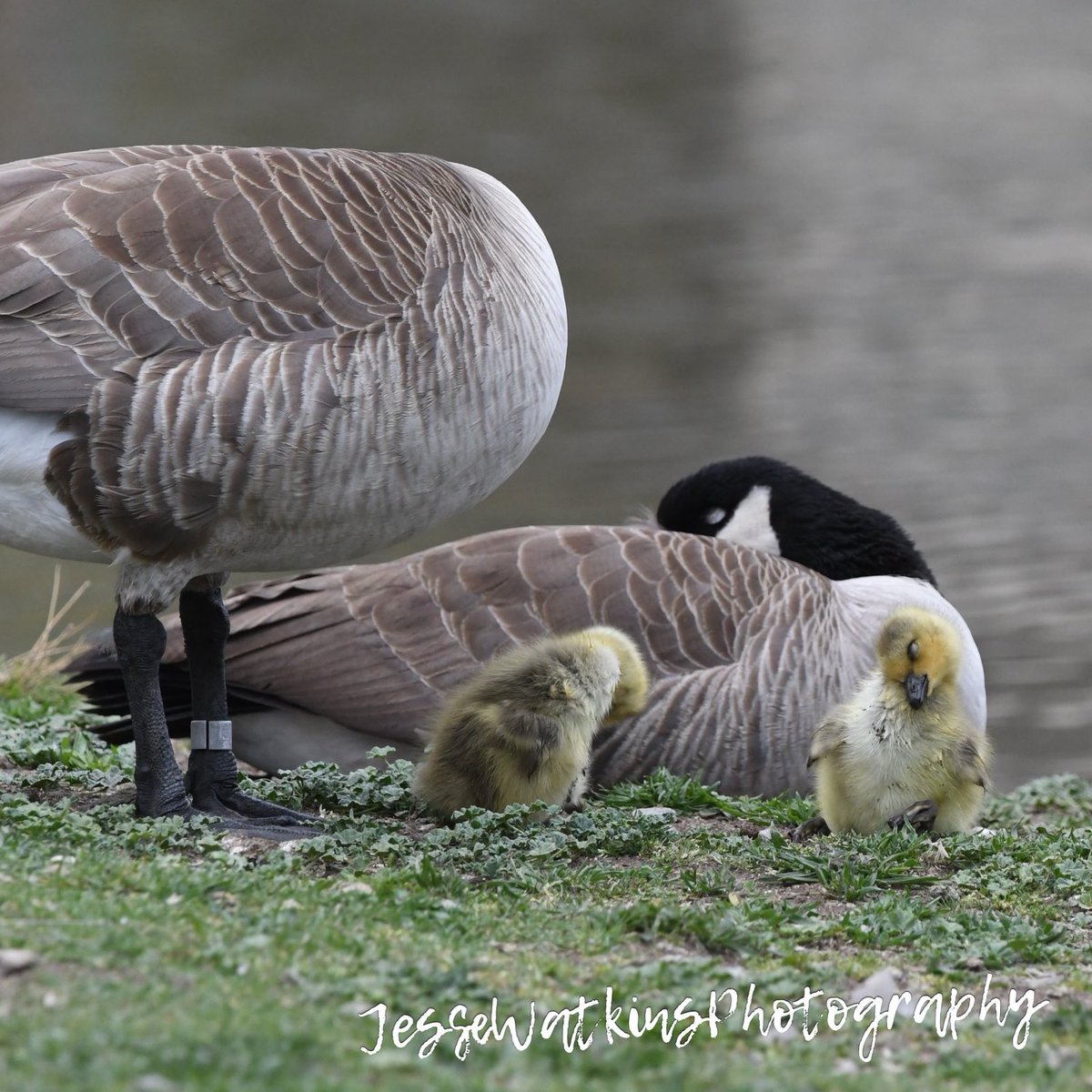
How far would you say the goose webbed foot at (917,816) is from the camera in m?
5.81

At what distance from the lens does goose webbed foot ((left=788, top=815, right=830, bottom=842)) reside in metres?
5.88

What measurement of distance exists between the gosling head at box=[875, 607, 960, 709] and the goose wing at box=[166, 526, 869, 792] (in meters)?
0.98

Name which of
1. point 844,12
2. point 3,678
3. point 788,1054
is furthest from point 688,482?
point 844,12

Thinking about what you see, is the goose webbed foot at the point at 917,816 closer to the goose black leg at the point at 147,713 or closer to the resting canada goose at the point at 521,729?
the resting canada goose at the point at 521,729

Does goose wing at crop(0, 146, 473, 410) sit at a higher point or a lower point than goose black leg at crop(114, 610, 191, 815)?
higher

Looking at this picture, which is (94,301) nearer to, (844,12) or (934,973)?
(934,973)

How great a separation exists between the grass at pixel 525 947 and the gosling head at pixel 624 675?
365 mm

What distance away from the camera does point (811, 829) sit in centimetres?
591

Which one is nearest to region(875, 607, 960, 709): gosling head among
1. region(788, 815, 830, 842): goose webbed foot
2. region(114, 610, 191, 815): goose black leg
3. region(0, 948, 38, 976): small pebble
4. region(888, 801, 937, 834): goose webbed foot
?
region(888, 801, 937, 834): goose webbed foot

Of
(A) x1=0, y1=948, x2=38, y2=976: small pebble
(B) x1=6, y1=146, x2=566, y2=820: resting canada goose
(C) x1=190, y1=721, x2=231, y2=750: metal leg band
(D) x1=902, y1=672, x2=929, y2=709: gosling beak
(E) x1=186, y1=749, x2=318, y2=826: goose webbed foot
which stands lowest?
(E) x1=186, y1=749, x2=318, y2=826: goose webbed foot

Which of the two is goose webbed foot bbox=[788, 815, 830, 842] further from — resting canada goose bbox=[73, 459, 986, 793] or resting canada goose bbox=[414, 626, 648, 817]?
resting canada goose bbox=[73, 459, 986, 793]

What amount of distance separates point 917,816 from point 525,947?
6.53 feet

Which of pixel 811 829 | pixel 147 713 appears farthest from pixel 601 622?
pixel 147 713

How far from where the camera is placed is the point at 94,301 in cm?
500
